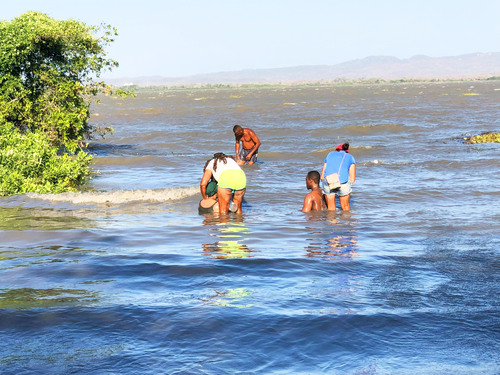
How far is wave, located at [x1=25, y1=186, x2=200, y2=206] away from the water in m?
0.07

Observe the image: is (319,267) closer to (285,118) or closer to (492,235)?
(492,235)

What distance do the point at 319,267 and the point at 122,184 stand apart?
10378mm

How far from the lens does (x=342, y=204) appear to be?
12.9m

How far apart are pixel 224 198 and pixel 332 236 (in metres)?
2.41

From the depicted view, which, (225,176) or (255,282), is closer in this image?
(255,282)

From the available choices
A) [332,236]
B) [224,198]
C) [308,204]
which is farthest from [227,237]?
[308,204]

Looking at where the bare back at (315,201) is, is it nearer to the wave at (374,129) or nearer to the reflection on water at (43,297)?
the reflection on water at (43,297)

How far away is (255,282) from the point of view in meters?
7.70

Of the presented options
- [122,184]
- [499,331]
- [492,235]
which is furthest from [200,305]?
[122,184]

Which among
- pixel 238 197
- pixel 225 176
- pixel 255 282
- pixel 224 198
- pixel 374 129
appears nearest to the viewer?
pixel 255 282

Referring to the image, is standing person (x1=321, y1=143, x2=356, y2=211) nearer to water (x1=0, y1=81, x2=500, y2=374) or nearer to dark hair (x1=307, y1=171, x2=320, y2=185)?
dark hair (x1=307, y1=171, x2=320, y2=185)

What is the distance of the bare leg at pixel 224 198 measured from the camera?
1212 centimetres

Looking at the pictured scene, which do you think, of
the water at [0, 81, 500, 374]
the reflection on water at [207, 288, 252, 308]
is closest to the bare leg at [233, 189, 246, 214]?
the water at [0, 81, 500, 374]

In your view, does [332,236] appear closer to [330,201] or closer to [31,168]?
[330,201]
